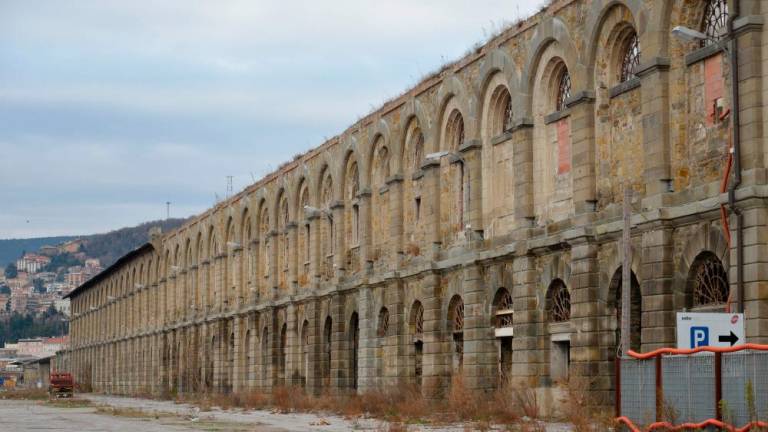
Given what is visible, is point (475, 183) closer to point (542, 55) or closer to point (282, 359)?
point (542, 55)

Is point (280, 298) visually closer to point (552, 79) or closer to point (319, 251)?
point (319, 251)

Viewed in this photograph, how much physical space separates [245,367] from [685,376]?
138ft

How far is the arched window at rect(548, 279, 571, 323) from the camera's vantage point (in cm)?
2980

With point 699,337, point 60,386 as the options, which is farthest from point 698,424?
point 60,386

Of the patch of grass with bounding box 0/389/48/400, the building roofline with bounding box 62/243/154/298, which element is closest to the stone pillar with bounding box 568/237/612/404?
the patch of grass with bounding box 0/389/48/400

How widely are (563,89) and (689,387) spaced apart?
13.7 metres

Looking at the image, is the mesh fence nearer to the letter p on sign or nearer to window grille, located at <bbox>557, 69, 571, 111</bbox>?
the letter p on sign

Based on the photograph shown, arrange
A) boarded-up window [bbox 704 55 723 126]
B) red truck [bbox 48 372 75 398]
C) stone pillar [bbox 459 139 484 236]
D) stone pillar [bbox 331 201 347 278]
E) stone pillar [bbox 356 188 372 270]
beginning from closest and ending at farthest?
1. boarded-up window [bbox 704 55 723 126]
2. stone pillar [bbox 459 139 484 236]
3. stone pillar [bbox 356 188 372 270]
4. stone pillar [bbox 331 201 347 278]
5. red truck [bbox 48 372 75 398]

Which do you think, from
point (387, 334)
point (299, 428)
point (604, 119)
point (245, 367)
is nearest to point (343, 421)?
point (299, 428)

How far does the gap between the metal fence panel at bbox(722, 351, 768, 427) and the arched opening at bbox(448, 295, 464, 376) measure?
18.5 metres

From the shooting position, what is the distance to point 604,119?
28.2 meters

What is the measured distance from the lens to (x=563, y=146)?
99.5 ft

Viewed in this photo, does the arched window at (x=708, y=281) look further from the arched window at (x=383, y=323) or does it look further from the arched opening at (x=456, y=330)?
the arched window at (x=383, y=323)

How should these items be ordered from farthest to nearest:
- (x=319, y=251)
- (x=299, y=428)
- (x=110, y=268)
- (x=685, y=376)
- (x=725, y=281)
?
(x=110, y=268), (x=319, y=251), (x=299, y=428), (x=725, y=281), (x=685, y=376)
